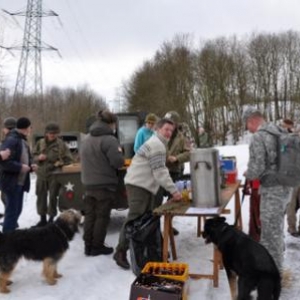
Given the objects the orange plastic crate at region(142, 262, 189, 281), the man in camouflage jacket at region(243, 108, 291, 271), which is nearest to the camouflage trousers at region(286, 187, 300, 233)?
the man in camouflage jacket at region(243, 108, 291, 271)

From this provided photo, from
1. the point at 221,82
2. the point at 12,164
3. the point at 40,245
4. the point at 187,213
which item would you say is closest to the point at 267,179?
the point at 187,213

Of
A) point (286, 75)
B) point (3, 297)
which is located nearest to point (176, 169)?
point (3, 297)

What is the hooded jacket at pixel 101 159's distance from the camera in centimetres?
620

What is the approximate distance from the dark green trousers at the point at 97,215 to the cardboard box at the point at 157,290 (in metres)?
2.07

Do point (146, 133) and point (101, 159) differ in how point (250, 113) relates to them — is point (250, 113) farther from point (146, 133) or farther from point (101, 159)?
point (146, 133)

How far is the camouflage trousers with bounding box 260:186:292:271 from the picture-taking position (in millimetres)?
4957

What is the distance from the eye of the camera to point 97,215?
20.7 feet

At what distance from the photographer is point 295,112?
36.8 metres

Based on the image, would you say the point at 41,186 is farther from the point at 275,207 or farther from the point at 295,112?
the point at 295,112

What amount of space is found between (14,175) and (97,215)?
4.20 feet

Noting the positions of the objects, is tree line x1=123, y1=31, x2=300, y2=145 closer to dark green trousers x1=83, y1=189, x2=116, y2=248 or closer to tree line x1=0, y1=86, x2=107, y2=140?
tree line x1=0, y1=86, x2=107, y2=140

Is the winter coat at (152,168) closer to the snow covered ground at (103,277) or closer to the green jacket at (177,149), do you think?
the snow covered ground at (103,277)

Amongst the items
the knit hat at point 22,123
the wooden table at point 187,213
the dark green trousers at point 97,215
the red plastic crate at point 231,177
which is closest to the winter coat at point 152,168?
the wooden table at point 187,213

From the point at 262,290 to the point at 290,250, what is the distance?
277 cm
